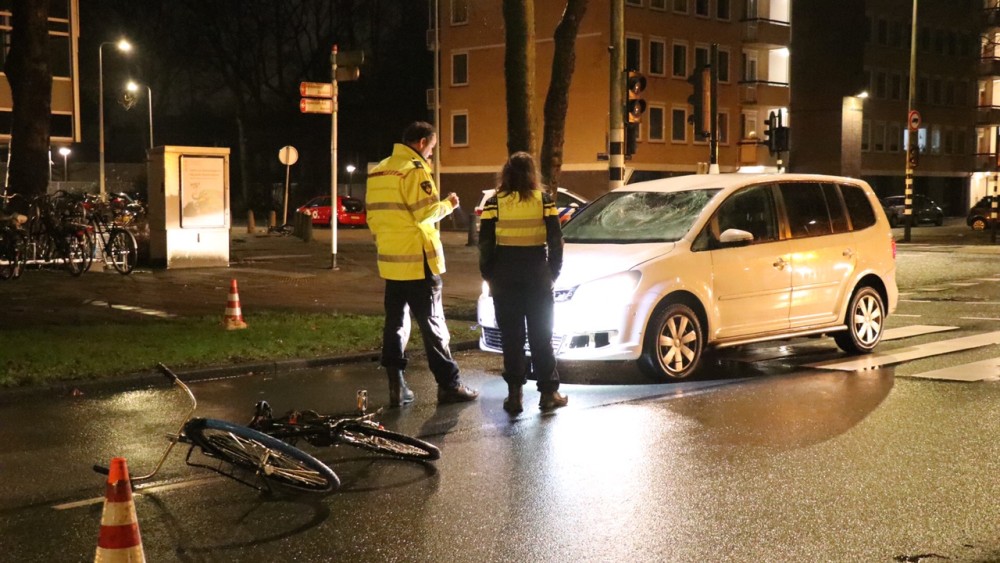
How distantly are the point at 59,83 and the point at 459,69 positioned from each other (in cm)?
2531

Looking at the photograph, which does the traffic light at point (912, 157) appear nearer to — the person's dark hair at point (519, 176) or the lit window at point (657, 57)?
the lit window at point (657, 57)

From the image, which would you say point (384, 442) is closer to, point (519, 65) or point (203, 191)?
point (519, 65)

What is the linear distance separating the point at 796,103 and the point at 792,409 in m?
58.7

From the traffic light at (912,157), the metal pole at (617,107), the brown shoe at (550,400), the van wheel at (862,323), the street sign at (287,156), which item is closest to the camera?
the brown shoe at (550,400)

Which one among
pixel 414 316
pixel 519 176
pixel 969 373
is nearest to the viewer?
pixel 519 176

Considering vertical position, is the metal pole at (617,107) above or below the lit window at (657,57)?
below

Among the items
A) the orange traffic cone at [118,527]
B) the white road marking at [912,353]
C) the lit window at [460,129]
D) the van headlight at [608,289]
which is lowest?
the white road marking at [912,353]

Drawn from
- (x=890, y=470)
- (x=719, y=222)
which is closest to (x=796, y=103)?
(x=719, y=222)

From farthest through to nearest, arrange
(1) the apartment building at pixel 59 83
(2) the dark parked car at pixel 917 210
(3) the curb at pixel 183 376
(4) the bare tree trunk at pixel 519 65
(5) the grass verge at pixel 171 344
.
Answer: (2) the dark parked car at pixel 917 210
(1) the apartment building at pixel 59 83
(4) the bare tree trunk at pixel 519 65
(5) the grass verge at pixel 171 344
(3) the curb at pixel 183 376

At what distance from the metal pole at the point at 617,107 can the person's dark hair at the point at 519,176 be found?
8.08m

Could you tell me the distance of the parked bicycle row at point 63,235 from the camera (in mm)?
19906

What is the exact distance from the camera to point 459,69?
58.8m

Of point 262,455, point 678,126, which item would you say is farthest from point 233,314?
point 678,126

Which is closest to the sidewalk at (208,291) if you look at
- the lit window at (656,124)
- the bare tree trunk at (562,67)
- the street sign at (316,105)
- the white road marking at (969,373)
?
the street sign at (316,105)
